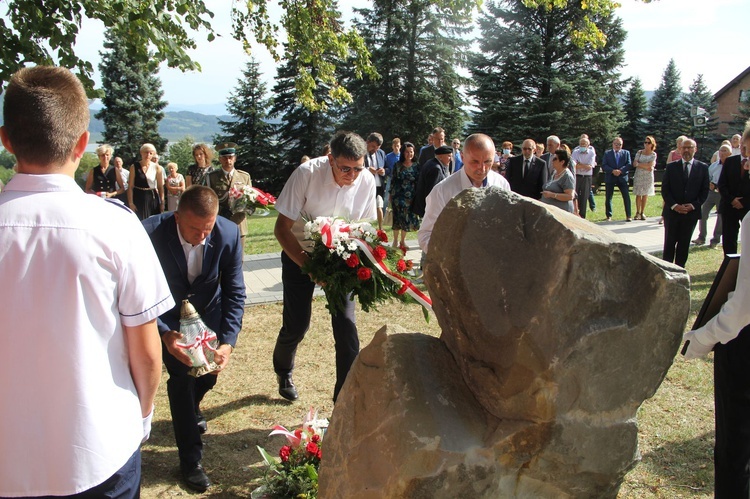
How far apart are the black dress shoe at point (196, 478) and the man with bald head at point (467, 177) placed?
208cm

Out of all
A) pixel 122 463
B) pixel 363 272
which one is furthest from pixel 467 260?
pixel 363 272

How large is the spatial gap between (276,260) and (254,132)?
26836 millimetres

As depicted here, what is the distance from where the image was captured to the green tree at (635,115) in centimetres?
3603

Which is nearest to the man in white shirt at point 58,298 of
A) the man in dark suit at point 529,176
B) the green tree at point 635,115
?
the man in dark suit at point 529,176

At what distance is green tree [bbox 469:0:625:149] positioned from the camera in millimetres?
30797

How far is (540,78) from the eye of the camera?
3106 centimetres

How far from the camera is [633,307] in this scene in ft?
7.04

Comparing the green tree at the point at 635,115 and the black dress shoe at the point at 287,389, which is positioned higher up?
the green tree at the point at 635,115

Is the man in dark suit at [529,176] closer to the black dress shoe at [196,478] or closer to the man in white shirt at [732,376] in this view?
the man in white shirt at [732,376]

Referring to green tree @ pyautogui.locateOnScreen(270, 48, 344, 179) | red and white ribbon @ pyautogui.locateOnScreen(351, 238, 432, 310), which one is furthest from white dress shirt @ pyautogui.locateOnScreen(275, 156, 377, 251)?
green tree @ pyautogui.locateOnScreen(270, 48, 344, 179)

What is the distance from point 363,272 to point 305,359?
2127mm

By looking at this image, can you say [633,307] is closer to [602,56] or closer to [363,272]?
[363,272]

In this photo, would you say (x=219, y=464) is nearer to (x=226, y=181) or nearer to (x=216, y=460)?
(x=216, y=460)

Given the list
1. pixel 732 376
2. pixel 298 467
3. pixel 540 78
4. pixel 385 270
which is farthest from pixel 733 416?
pixel 540 78
